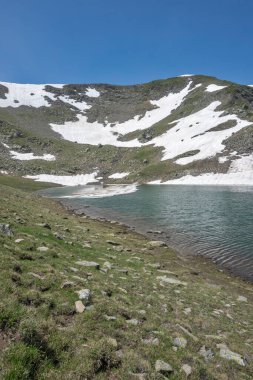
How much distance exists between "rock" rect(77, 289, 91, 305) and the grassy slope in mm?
200

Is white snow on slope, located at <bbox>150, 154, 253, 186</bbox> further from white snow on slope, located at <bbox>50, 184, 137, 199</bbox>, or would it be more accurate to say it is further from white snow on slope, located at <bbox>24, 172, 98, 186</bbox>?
white snow on slope, located at <bbox>24, 172, 98, 186</bbox>

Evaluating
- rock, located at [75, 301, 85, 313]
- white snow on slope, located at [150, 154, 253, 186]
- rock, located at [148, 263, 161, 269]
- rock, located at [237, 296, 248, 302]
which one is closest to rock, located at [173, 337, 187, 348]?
rock, located at [75, 301, 85, 313]

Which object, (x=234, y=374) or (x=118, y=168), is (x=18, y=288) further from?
(x=118, y=168)

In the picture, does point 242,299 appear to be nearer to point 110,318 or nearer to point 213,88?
point 110,318

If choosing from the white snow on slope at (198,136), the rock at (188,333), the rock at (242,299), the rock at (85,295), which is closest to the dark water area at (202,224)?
the rock at (242,299)

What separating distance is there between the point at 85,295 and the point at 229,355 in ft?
17.1

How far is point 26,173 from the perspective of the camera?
13675cm

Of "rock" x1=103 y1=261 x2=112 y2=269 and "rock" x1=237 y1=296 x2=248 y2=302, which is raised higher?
"rock" x1=103 y1=261 x2=112 y2=269

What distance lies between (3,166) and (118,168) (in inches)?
2143

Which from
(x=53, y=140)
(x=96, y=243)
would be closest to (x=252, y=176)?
(x=96, y=243)

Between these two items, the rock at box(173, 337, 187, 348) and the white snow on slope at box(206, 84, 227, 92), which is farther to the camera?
the white snow on slope at box(206, 84, 227, 92)

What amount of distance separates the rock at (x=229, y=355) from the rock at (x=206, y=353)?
1.19 ft

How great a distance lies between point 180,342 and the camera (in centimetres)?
955

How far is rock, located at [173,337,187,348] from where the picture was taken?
370 inches
